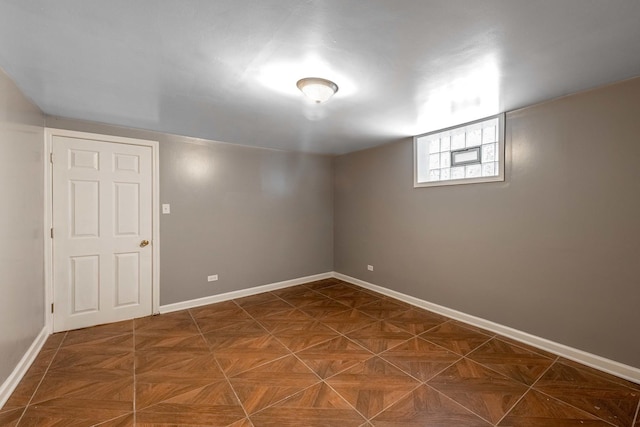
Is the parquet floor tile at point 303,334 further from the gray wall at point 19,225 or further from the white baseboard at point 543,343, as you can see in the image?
the gray wall at point 19,225

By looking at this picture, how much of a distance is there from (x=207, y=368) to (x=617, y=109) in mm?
3851

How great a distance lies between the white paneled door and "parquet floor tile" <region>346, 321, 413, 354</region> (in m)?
2.57

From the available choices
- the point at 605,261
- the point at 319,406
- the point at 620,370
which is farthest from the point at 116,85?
the point at 620,370

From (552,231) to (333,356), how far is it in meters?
2.27

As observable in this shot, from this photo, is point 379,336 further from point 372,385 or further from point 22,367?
point 22,367

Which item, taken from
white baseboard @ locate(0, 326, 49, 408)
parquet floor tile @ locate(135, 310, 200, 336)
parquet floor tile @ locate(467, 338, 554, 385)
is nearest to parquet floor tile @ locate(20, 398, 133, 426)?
white baseboard @ locate(0, 326, 49, 408)

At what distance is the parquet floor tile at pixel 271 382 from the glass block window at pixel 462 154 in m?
2.59

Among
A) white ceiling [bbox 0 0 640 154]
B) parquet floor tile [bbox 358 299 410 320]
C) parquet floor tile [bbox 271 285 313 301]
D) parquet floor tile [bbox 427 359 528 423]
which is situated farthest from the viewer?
parquet floor tile [bbox 271 285 313 301]

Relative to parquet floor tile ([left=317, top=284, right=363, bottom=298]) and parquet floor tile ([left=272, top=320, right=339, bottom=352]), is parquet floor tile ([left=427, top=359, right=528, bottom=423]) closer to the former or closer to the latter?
parquet floor tile ([left=272, top=320, right=339, bottom=352])

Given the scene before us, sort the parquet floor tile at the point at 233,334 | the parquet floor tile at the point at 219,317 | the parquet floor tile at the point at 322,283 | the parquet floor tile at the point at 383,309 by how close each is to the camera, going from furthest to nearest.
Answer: the parquet floor tile at the point at 322,283 < the parquet floor tile at the point at 383,309 < the parquet floor tile at the point at 219,317 < the parquet floor tile at the point at 233,334

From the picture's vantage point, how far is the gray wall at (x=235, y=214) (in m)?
3.56

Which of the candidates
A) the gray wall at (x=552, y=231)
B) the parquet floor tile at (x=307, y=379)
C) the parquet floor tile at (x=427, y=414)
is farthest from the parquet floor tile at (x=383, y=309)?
the parquet floor tile at (x=427, y=414)

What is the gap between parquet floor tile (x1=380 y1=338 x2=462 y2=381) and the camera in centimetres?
226

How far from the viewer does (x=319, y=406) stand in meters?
1.86
